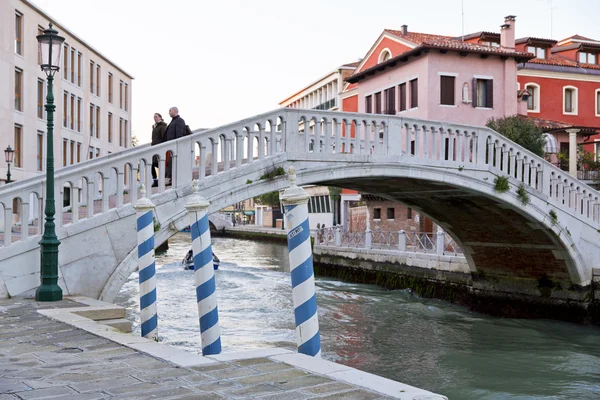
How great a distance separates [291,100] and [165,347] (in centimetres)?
4972

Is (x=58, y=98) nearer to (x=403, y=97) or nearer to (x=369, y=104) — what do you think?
(x=369, y=104)

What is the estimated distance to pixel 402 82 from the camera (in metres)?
23.0

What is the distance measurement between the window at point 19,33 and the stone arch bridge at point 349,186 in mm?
10701

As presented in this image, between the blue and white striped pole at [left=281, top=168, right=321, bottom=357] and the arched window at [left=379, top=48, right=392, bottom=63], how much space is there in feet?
70.4

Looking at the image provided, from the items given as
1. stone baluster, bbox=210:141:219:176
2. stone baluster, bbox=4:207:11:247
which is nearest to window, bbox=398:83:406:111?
stone baluster, bbox=210:141:219:176

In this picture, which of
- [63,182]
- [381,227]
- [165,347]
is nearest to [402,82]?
[381,227]

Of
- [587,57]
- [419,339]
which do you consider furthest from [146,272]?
[587,57]

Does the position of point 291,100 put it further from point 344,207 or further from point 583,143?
point 583,143

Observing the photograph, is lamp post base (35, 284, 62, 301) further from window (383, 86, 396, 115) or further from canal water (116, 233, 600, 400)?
window (383, 86, 396, 115)

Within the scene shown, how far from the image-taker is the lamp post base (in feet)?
21.7

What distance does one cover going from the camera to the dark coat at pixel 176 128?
9070 mm

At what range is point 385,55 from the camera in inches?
1000

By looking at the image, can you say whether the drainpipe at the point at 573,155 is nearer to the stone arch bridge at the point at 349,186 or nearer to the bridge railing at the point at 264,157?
the stone arch bridge at the point at 349,186

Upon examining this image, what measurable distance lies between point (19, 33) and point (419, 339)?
54.8 feet
